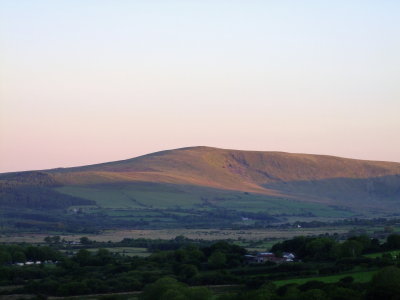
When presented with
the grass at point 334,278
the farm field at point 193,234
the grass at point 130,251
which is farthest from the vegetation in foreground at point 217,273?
the farm field at point 193,234

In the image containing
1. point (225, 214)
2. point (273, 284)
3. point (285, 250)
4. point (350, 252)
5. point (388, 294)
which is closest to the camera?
point (388, 294)

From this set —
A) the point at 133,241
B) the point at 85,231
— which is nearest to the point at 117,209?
the point at 85,231

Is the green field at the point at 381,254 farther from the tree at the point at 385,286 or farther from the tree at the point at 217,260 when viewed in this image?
the tree at the point at 385,286

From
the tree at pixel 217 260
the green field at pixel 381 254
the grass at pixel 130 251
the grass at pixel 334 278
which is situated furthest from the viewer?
the grass at pixel 130 251

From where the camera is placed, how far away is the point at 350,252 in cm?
7825

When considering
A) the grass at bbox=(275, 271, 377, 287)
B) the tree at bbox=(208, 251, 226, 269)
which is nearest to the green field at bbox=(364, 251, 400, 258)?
the grass at bbox=(275, 271, 377, 287)

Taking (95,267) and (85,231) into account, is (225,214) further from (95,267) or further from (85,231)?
(95,267)

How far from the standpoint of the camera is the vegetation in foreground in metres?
53.3

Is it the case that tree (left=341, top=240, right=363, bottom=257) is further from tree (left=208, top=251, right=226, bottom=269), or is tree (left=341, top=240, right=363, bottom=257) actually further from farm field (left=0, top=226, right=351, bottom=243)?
farm field (left=0, top=226, right=351, bottom=243)

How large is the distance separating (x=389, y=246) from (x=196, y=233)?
206 feet

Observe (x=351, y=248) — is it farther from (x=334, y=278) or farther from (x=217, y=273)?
(x=334, y=278)

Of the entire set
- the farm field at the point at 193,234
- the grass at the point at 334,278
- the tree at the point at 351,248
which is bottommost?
the grass at the point at 334,278

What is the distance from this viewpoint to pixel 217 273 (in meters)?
71.1

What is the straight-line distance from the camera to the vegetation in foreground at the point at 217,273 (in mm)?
53312
